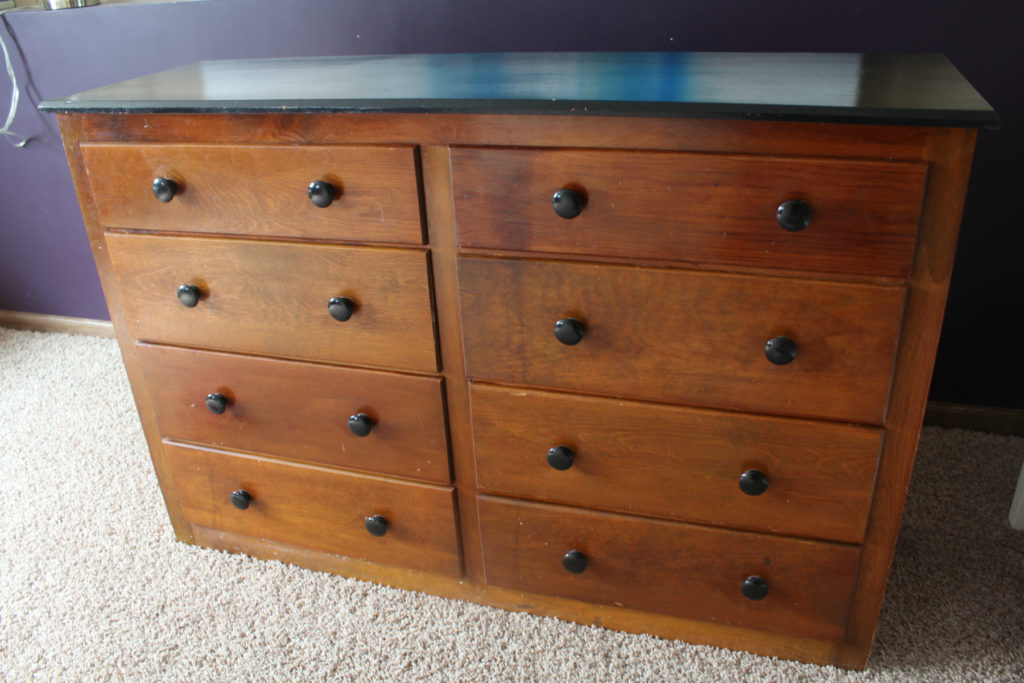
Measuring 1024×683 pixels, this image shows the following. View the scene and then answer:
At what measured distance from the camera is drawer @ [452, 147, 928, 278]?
0.89 m

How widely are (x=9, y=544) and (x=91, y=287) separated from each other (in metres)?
0.93

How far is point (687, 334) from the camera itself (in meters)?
1.02

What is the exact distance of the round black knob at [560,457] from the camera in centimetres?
113

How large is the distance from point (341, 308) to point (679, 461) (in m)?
0.53

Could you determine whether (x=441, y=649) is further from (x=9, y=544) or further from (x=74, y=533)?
(x=9, y=544)

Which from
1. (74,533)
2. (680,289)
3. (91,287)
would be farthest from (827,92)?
(91,287)

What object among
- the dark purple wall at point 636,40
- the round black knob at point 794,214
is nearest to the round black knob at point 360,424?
the round black knob at point 794,214

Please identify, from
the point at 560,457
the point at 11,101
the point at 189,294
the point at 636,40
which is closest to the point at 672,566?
the point at 560,457

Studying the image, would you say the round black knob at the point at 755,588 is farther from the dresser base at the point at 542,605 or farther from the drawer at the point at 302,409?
the drawer at the point at 302,409

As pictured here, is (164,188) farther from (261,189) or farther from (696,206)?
(696,206)

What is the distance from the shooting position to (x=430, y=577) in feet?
4.50

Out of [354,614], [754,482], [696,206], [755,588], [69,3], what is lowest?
[354,614]

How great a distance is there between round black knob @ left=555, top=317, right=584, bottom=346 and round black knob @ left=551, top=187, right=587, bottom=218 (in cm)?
15

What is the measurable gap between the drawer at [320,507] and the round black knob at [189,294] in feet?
0.99
